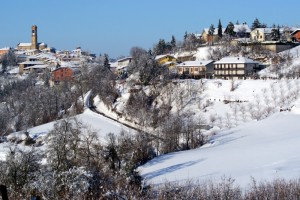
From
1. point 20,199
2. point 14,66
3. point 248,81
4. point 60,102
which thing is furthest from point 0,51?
point 20,199

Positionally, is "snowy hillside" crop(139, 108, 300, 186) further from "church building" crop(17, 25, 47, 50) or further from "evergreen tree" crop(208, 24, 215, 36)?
"church building" crop(17, 25, 47, 50)

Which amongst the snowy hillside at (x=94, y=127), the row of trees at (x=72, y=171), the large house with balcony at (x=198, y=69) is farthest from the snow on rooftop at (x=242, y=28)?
the row of trees at (x=72, y=171)

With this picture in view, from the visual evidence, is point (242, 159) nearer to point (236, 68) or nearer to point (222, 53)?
point (236, 68)

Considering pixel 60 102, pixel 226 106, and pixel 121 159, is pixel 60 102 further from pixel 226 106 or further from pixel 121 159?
pixel 121 159

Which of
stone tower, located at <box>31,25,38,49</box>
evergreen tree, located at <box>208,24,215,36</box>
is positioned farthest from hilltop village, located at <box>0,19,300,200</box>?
stone tower, located at <box>31,25,38,49</box>

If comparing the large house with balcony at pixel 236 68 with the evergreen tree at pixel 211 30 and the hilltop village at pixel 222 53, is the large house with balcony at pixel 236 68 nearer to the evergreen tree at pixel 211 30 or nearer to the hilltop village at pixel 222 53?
the hilltop village at pixel 222 53

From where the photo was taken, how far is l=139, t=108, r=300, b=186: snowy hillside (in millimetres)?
15349

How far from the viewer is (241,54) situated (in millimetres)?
48625

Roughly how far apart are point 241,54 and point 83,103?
53.5 ft

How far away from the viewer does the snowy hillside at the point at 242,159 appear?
1535cm

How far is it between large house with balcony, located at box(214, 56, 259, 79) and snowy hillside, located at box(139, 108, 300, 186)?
52.5 ft

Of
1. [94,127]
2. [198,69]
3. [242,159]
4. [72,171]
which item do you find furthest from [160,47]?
[72,171]

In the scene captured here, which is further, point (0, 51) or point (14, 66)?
point (0, 51)

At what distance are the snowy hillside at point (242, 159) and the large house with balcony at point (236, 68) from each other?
630 inches
